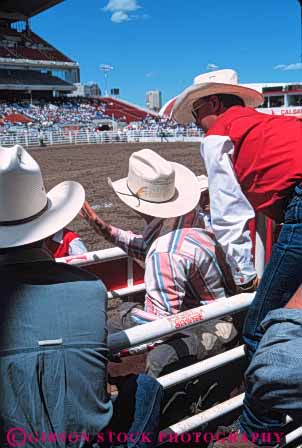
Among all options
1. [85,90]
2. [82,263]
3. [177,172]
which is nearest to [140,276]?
[82,263]

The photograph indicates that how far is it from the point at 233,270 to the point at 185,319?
0.44m

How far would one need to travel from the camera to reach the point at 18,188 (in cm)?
145

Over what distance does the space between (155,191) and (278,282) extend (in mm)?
712

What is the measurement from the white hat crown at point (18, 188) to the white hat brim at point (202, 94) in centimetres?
115

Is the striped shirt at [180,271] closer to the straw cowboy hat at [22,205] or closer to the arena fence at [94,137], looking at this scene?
the straw cowboy hat at [22,205]

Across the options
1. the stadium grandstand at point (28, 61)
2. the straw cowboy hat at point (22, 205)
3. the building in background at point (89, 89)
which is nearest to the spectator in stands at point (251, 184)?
the straw cowboy hat at point (22, 205)

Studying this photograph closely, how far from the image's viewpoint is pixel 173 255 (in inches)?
83.4

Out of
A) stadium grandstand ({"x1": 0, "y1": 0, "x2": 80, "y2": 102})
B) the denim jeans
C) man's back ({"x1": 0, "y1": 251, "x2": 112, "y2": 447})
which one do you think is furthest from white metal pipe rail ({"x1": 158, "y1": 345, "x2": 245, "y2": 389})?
stadium grandstand ({"x1": 0, "y1": 0, "x2": 80, "y2": 102})

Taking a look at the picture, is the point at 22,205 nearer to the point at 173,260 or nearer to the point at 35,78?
the point at 173,260

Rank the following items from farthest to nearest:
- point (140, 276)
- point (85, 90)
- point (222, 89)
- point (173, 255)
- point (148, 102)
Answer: point (148, 102)
point (85, 90)
point (140, 276)
point (222, 89)
point (173, 255)

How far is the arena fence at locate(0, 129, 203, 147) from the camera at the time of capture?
29.1m

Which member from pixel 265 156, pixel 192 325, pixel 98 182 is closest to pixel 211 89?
pixel 265 156

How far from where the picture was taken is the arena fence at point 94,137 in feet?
95.3

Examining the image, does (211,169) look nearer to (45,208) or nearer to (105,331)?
(45,208)
